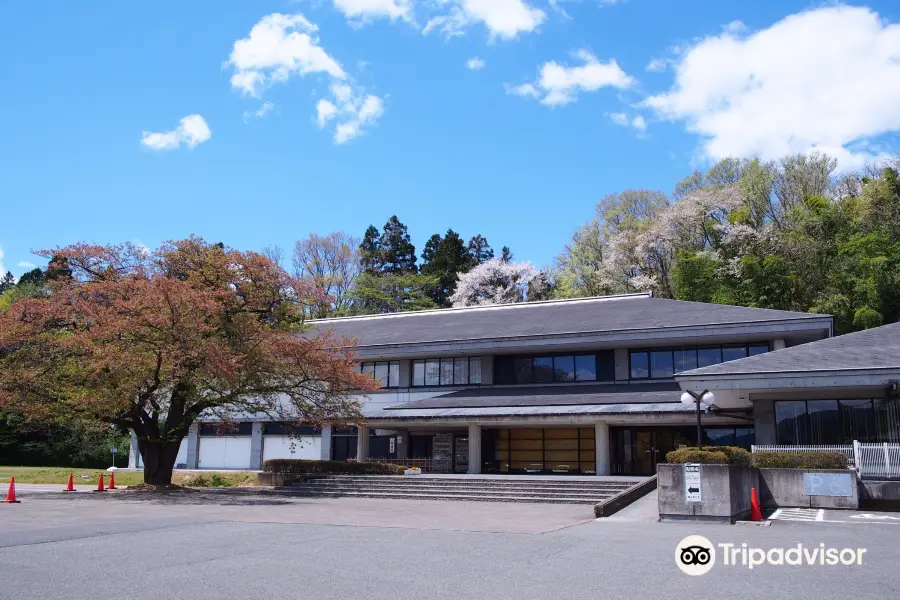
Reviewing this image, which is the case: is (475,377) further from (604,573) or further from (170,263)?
(604,573)

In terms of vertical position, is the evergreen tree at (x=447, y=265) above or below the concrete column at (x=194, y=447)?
above

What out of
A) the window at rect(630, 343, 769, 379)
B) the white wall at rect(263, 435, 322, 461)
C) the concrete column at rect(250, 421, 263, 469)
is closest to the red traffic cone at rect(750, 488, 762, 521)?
the window at rect(630, 343, 769, 379)

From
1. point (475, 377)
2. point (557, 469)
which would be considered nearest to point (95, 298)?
point (475, 377)

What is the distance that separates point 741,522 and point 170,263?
18.9 meters

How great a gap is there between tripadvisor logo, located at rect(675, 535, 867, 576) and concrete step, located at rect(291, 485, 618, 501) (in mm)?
9447

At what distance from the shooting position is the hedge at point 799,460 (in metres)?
19.3

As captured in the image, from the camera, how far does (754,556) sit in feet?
35.9

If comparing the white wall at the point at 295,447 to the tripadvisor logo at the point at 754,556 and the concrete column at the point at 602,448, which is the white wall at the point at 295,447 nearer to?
the concrete column at the point at 602,448

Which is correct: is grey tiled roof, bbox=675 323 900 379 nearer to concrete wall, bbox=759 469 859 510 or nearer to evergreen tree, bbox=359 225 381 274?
concrete wall, bbox=759 469 859 510

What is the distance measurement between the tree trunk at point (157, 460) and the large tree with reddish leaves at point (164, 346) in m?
0.03

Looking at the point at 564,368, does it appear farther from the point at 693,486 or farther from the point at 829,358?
the point at 693,486

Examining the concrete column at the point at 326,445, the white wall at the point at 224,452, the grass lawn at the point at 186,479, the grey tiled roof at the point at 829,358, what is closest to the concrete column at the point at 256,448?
the white wall at the point at 224,452

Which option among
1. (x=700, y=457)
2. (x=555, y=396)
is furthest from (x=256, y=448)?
(x=700, y=457)

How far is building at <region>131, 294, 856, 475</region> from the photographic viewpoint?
1106 inches
